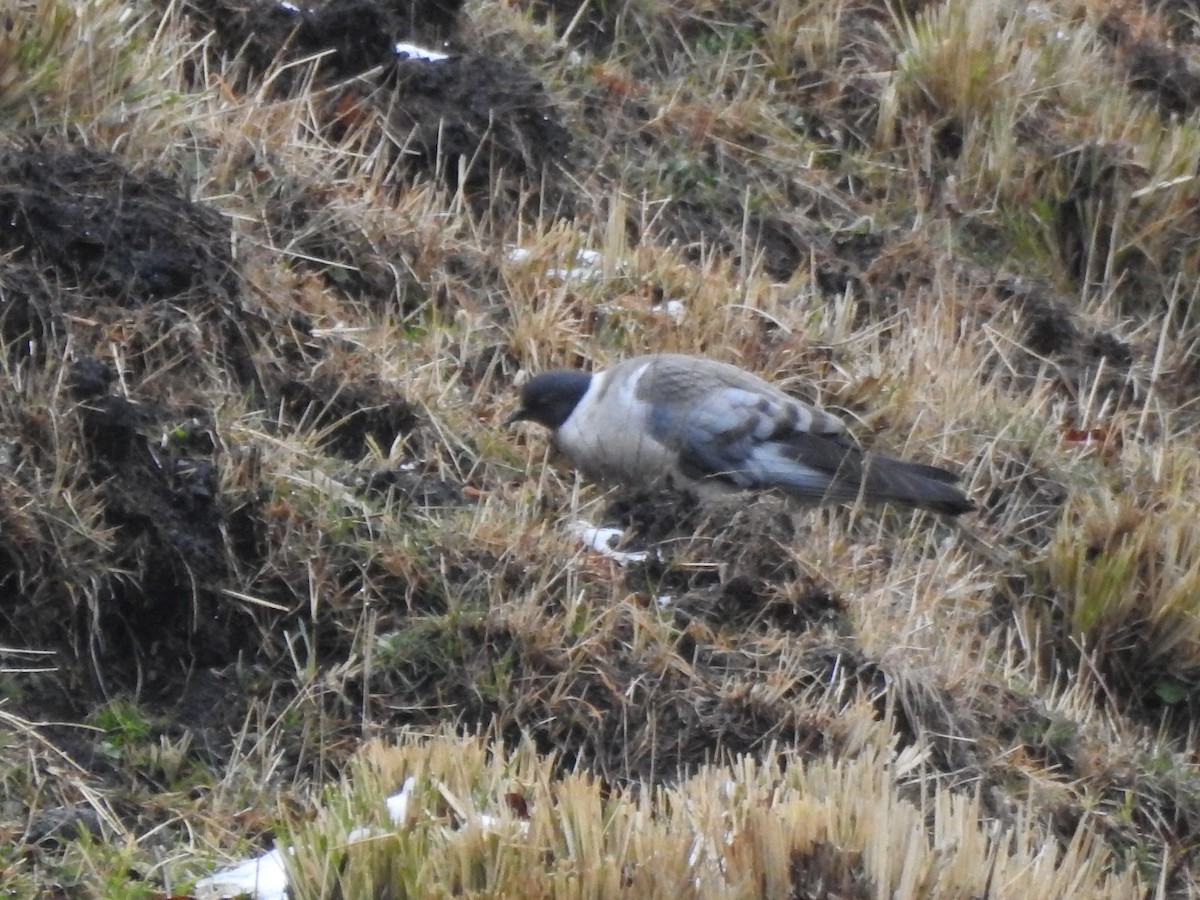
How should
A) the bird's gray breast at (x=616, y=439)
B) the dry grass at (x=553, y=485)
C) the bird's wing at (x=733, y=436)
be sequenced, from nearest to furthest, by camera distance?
the dry grass at (x=553, y=485)
the bird's gray breast at (x=616, y=439)
the bird's wing at (x=733, y=436)

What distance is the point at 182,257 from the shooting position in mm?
5867

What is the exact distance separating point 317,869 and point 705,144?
5547 mm

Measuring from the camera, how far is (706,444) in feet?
20.9

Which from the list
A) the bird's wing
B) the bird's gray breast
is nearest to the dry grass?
the bird's gray breast

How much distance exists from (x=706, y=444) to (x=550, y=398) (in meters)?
0.58

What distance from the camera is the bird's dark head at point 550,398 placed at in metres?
6.26

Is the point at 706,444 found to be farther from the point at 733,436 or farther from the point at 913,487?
the point at 913,487

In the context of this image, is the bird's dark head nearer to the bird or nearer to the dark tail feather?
the bird

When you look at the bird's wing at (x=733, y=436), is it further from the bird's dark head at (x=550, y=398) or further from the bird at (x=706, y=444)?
the bird's dark head at (x=550, y=398)

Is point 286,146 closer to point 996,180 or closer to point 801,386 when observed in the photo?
point 801,386

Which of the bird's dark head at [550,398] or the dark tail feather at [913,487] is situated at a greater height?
the dark tail feather at [913,487]

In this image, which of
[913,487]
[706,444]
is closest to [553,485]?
[706,444]

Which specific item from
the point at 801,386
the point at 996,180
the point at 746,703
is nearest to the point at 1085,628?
the point at 801,386

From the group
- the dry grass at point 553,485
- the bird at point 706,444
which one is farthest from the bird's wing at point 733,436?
the dry grass at point 553,485
